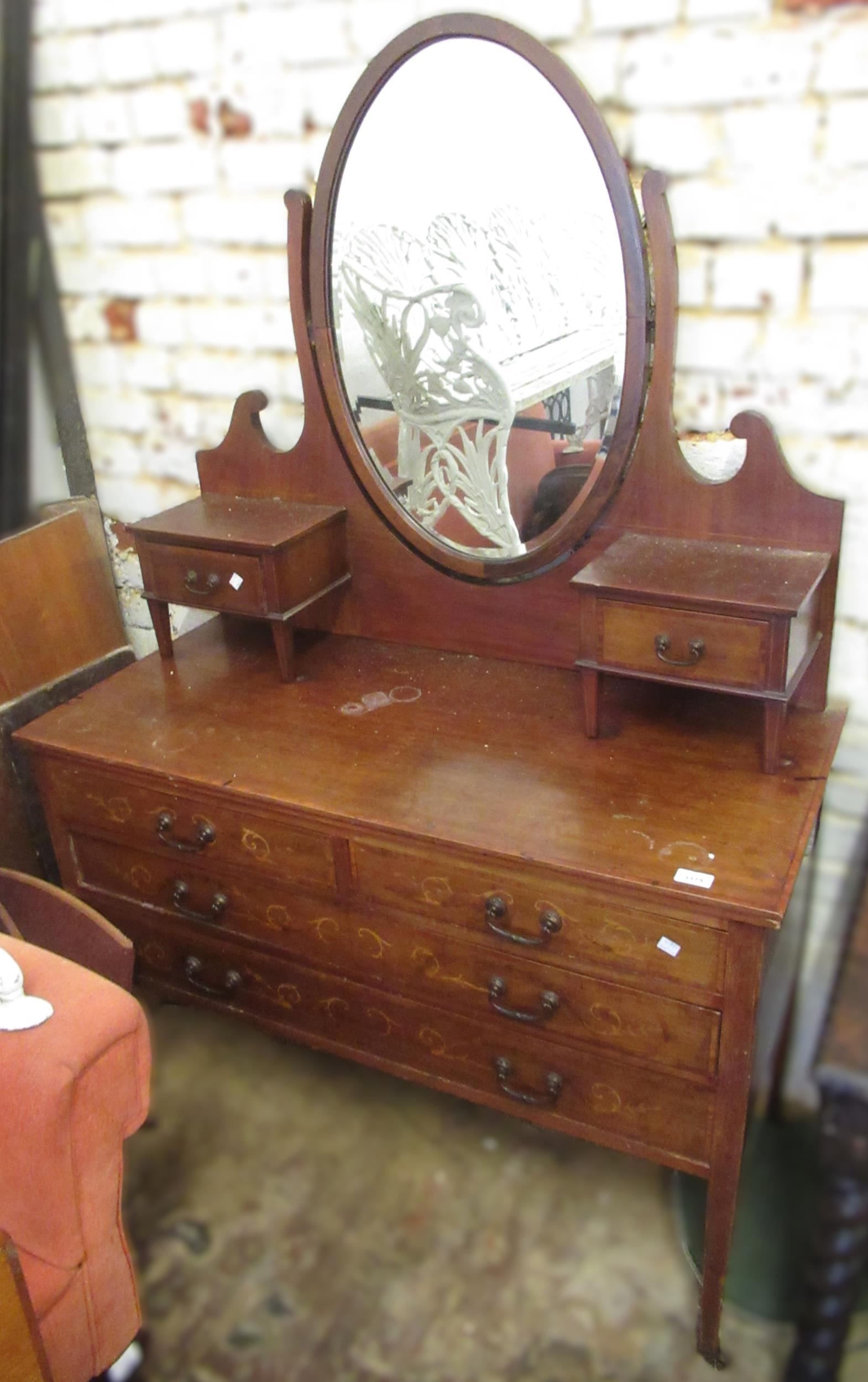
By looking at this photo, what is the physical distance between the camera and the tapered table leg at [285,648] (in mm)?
1691

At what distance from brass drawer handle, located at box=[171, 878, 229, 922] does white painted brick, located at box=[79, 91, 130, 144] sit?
1173 mm

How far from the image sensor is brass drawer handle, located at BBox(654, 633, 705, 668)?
53.8 inches

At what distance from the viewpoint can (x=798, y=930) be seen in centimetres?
175

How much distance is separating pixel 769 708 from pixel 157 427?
1.19 m

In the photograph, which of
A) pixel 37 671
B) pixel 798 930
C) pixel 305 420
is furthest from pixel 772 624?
pixel 37 671

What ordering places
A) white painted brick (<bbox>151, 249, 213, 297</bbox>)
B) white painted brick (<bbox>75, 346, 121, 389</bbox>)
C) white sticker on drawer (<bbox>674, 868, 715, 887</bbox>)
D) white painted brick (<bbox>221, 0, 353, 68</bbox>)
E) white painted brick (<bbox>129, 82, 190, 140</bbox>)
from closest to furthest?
white sticker on drawer (<bbox>674, 868, 715, 887</bbox>) < white painted brick (<bbox>221, 0, 353, 68</bbox>) < white painted brick (<bbox>129, 82, 190, 140</bbox>) < white painted brick (<bbox>151, 249, 213, 297</bbox>) < white painted brick (<bbox>75, 346, 121, 389</bbox>)

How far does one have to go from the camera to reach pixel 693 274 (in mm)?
1430

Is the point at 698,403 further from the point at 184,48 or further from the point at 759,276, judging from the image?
the point at 184,48

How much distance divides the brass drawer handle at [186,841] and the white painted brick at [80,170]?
0.97 meters

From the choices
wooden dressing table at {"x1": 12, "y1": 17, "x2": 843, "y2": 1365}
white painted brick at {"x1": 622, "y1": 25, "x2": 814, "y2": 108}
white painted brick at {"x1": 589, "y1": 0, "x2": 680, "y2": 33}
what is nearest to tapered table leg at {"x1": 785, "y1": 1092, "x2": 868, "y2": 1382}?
wooden dressing table at {"x1": 12, "y1": 17, "x2": 843, "y2": 1365}

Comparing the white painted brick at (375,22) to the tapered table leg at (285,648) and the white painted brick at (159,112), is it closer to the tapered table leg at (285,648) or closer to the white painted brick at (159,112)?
the white painted brick at (159,112)

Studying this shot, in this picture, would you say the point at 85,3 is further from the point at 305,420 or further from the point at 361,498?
the point at 361,498

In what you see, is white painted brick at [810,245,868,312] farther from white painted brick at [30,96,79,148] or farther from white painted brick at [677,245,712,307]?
white painted brick at [30,96,79,148]

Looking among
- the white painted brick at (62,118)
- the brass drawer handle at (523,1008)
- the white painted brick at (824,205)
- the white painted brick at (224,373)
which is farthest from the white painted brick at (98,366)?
the brass drawer handle at (523,1008)
